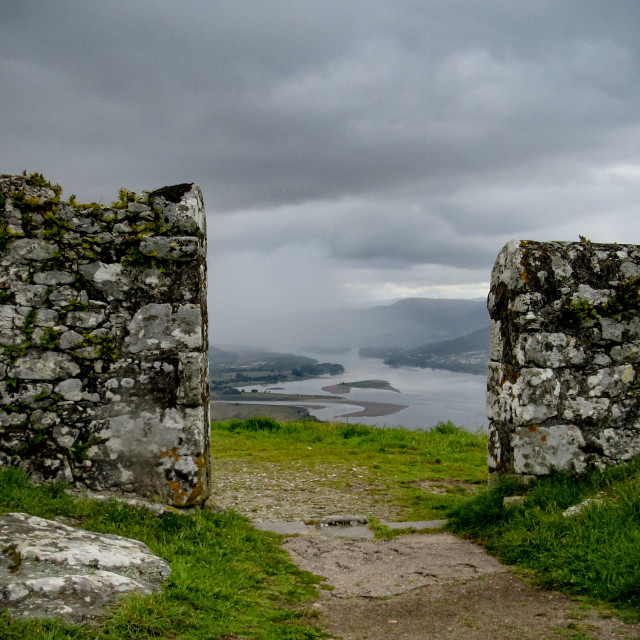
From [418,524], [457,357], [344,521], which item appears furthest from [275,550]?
[457,357]

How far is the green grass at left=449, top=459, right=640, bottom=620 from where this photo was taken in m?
4.29

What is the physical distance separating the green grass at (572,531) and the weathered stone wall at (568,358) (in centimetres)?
33

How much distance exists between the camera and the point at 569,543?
193 inches

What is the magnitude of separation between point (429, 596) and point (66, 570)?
107 inches

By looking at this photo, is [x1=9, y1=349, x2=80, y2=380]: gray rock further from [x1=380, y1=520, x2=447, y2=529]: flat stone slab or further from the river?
the river

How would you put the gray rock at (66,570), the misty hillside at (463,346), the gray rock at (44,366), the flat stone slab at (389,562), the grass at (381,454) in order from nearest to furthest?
the gray rock at (66,570) → the flat stone slab at (389,562) → the gray rock at (44,366) → the grass at (381,454) → the misty hillside at (463,346)

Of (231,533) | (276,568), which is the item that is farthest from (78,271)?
(276,568)

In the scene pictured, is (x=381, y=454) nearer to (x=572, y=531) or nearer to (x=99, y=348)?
(x=572, y=531)

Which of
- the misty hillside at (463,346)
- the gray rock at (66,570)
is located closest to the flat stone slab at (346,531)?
the gray rock at (66,570)

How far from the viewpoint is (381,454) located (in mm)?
11062

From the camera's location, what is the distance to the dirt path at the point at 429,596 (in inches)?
150

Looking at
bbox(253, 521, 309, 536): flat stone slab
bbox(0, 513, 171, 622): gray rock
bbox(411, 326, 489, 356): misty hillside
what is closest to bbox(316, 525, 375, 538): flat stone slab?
bbox(253, 521, 309, 536): flat stone slab

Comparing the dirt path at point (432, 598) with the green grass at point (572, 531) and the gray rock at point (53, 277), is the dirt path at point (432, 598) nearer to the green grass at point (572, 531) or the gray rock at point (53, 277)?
the green grass at point (572, 531)

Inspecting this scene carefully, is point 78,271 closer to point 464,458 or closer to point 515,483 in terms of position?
point 515,483
